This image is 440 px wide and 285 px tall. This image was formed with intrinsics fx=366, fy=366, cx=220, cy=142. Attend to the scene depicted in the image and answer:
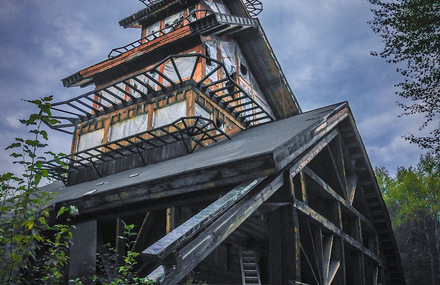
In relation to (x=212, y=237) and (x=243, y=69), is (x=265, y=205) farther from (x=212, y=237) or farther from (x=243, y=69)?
(x=243, y=69)

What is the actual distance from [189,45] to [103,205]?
896 centimetres

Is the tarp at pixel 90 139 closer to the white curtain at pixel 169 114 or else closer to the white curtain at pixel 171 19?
the white curtain at pixel 169 114

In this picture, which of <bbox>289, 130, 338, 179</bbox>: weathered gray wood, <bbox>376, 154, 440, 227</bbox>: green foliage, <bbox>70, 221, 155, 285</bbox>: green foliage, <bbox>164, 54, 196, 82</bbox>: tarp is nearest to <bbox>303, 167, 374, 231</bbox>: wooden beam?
<bbox>289, 130, 338, 179</bbox>: weathered gray wood

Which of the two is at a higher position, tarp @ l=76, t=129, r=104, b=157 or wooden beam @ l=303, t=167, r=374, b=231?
tarp @ l=76, t=129, r=104, b=157

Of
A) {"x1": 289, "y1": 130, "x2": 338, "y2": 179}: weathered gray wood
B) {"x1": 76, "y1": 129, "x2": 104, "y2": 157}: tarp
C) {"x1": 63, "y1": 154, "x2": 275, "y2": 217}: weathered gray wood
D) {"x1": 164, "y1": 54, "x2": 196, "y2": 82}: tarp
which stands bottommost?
{"x1": 63, "y1": 154, "x2": 275, "y2": 217}: weathered gray wood

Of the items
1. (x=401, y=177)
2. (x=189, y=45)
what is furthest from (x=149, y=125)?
(x=401, y=177)

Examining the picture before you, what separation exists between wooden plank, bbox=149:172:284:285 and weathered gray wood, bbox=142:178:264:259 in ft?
0.29

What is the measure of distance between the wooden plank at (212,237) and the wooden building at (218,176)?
17 mm

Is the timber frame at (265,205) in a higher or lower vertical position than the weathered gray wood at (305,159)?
lower

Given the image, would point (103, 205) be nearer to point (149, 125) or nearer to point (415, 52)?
point (149, 125)

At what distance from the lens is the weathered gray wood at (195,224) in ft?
12.5

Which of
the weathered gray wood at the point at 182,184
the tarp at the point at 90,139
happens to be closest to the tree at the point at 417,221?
the tarp at the point at 90,139

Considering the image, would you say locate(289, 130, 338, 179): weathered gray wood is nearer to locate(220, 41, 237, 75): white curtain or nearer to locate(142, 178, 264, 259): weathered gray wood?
locate(142, 178, 264, 259): weathered gray wood

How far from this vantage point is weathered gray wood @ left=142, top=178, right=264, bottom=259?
3800 millimetres
